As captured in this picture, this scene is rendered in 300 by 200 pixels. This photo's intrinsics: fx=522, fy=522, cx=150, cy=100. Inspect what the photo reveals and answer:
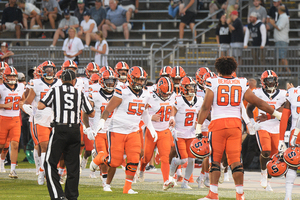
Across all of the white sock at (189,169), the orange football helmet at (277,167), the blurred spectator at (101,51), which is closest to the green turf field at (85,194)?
the white sock at (189,169)

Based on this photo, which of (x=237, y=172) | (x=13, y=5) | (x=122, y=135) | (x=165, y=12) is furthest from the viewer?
(x=165, y=12)

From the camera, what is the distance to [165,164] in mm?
9234

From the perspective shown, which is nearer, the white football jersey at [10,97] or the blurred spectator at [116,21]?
the white football jersey at [10,97]

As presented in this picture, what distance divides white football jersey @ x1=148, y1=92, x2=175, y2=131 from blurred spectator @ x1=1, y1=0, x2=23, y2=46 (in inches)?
457

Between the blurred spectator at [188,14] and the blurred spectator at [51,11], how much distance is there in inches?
200

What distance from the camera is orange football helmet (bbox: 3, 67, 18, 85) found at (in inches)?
442

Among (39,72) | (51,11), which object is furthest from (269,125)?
(51,11)

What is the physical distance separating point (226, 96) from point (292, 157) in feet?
4.05

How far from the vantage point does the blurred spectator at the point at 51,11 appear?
68.0ft

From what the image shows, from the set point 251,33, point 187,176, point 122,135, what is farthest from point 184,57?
point 122,135

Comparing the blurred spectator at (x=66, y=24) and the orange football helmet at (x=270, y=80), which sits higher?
the blurred spectator at (x=66, y=24)

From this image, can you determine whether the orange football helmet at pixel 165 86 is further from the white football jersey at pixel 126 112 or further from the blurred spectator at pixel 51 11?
the blurred spectator at pixel 51 11

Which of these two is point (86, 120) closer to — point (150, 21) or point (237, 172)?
point (237, 172)

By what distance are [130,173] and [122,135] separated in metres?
0.63
